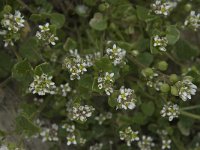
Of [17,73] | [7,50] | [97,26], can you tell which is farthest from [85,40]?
[17,73]

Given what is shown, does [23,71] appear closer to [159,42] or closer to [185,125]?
[159,42]

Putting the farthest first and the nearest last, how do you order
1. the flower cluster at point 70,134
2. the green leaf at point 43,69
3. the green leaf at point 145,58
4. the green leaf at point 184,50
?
1. the green leaf at point 184,50
2. the green leaf at point 145,58
3. the flower cluster at point 70,134
4. the green leaf at point 43,69

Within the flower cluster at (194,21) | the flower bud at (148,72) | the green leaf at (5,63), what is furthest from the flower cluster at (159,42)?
the green leaf at (5,63)

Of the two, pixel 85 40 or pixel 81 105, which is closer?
pixel 81 105

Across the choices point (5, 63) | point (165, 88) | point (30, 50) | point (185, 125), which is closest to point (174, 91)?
point (165, 88)

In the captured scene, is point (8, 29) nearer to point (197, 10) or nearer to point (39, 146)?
point (39, 146)

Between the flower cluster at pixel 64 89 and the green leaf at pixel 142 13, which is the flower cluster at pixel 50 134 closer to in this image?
the flower cluster at pixel 64 89

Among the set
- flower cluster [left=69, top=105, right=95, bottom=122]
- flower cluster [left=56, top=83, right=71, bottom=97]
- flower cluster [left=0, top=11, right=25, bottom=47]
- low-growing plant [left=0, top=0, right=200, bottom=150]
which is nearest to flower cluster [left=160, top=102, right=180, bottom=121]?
low-growing plant [left=0, top=0, right=200, bottom=150]
